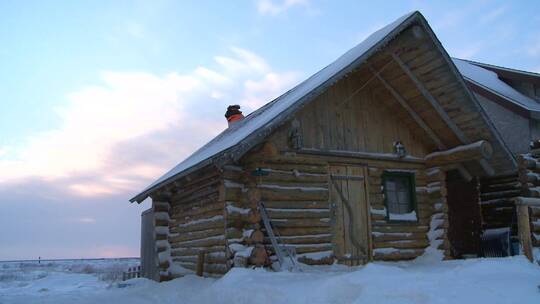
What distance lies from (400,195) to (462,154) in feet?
6.12

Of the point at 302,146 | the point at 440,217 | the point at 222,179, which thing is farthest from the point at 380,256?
the point at 222,179

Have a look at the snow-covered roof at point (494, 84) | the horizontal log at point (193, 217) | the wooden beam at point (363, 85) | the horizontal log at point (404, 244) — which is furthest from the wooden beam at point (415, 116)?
the horizontal log at point (193, 217)

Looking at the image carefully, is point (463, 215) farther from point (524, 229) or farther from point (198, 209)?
point (198, 209)

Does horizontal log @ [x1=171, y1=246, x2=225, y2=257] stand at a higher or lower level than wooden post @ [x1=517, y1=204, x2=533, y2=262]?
lower

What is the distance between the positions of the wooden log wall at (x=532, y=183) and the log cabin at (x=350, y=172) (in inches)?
5.6

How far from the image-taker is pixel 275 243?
10.0 m

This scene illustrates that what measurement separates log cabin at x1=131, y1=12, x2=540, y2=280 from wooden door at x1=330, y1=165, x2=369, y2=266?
0.09ft

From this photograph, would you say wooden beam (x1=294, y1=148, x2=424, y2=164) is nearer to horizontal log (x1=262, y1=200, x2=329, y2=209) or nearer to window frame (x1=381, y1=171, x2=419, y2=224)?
window frame (x1=381, y1=171, x2=419, y2=224)

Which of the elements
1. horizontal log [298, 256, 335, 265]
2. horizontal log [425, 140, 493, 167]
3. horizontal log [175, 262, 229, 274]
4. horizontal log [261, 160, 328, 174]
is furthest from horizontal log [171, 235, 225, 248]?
horizontal log [425, 140, 493, 167]

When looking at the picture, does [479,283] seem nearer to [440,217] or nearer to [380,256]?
[380,256]

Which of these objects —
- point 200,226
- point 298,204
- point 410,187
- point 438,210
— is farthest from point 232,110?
point 438,210

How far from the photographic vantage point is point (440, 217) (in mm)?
12930

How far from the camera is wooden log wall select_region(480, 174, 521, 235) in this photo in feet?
47.1

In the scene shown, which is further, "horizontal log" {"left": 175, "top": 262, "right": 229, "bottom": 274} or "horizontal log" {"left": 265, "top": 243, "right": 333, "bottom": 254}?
"horizontal log" {"left": 265, "top": 243, "right": 333, "bottom": 254}
